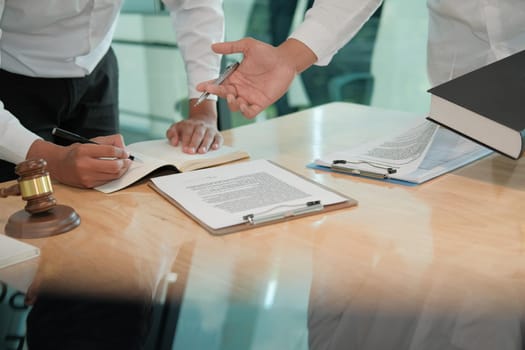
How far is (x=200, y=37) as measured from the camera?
6.53 ft

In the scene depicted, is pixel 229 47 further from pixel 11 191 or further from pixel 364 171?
pixel 11 191

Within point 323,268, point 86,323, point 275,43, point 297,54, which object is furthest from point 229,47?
point 275,43

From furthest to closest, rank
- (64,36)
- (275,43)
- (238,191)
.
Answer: (275,43) → (64,36) → (238,191)

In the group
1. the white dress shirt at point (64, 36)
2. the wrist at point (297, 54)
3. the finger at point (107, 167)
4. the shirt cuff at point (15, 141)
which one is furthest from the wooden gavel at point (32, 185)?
the wrist at point (297, 54)

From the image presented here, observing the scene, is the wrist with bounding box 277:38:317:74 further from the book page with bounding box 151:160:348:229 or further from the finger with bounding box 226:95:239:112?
the book page with bounding box 151:160:348:229

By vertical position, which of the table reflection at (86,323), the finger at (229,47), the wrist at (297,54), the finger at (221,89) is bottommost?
the table reflection at (86,323)

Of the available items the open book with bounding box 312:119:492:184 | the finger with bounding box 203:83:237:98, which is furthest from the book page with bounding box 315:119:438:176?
A: the finger with bounding box 203:83:237:98

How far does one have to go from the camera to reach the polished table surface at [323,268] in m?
0.77

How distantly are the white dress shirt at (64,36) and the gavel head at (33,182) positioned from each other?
447mm

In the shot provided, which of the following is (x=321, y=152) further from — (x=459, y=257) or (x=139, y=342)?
(x=139, y=342)

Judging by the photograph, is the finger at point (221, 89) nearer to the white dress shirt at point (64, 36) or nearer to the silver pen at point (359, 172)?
the silver pen at point (359, 172)

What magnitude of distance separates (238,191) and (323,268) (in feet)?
1.08

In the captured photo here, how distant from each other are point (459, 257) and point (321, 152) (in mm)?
630

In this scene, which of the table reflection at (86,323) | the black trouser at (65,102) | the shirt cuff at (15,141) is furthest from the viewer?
the black trouser at (65,102)
